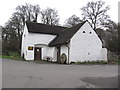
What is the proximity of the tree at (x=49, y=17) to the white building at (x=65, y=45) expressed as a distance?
54.5 ft

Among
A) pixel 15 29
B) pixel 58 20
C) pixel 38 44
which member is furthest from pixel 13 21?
pixel 38 44

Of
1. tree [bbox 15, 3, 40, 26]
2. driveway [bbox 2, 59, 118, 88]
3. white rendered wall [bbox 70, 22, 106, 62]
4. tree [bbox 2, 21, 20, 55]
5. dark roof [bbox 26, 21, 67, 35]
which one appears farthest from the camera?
tree [bbox 15, 3, 40, 26]

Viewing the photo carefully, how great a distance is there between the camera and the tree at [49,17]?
41.3m

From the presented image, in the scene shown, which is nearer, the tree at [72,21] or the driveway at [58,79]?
the driveway at [58,79]

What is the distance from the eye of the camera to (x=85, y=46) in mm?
18953

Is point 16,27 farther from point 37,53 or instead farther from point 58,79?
point 58,79

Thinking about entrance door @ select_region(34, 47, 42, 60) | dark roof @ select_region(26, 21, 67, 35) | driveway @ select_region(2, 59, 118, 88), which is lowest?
driveway @ select_region(2, 59, 118, 88)

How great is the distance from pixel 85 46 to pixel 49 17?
2531 cm

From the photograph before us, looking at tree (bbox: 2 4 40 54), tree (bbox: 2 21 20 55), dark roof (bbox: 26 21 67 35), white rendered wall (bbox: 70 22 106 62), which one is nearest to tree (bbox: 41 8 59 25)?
tree (bbox: 2 4 40 54)

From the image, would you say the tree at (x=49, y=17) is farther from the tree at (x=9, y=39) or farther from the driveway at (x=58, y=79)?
the driveway at (x=58, y=79)

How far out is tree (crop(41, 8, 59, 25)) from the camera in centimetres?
4131

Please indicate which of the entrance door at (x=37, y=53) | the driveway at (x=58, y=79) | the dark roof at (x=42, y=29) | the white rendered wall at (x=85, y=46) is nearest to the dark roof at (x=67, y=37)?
the white rendered wall at (x=85, y=46)

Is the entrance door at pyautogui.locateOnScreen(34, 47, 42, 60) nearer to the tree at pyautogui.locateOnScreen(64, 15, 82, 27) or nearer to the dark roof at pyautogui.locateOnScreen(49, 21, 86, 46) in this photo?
the dark roof at pyautogui.locateOnScreen(49, 21, 86, 46)

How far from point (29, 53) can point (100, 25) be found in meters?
20.9
